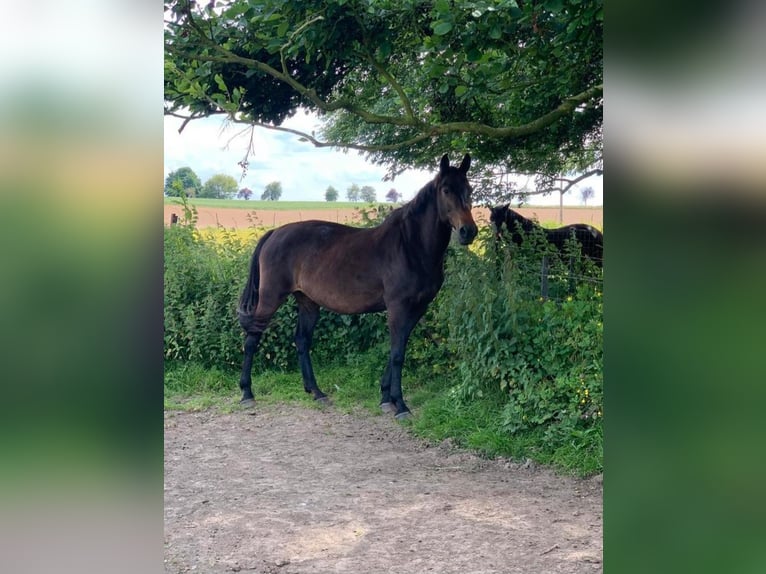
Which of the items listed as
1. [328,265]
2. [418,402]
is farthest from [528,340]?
[328,265]

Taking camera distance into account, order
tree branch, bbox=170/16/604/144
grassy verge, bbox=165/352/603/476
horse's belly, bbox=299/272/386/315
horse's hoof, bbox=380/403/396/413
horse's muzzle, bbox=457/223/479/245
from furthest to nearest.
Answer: horse's belly, bbox=299/272/386/315 < horse's hoof, bbox=380/403/396/413 < horse's muzzle, bbox=457/223/479/245 < grassy verge, bbox=165/352/603/476 < tree branch, bbox=170/16/604/144

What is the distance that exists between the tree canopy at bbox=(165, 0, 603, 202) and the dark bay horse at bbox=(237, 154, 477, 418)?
0.70 metres

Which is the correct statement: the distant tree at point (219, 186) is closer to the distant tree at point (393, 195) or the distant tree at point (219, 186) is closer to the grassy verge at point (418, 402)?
the distant tree at point (393, 195)

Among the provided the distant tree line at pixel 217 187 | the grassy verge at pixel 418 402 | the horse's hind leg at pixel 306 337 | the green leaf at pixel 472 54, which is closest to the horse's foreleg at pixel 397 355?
the grassy verge at pixel 418 402

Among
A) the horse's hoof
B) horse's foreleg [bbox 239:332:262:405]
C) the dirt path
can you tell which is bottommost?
the dirt path

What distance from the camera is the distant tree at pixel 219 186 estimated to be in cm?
1175

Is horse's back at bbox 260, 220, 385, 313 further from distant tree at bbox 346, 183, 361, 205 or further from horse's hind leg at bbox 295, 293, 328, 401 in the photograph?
distant tree at bbox 346, 183, 361, 205

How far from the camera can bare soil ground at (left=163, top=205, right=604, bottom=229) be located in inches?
333

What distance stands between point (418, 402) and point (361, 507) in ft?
7.82

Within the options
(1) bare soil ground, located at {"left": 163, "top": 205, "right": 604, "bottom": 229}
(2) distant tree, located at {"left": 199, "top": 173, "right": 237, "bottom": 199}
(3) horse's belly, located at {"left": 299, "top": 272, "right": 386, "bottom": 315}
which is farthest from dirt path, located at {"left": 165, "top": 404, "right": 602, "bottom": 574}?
(2) distant tree, located at {"left": 199, "top": 173, "right": 237, "bottom": 199}

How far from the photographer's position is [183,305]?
25.0 feet

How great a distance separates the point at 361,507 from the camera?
13.4ft
